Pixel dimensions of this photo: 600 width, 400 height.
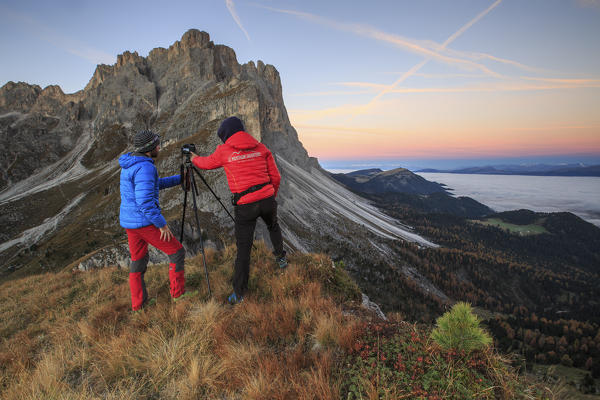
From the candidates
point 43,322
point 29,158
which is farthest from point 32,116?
point 43,322

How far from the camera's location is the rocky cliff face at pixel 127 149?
135 feet

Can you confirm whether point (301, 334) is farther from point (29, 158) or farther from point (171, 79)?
point (29, 158)

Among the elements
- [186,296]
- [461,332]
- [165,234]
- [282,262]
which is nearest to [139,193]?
[165,234]

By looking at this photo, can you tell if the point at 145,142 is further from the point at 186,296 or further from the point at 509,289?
the point at 509,289

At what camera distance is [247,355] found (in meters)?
3.03

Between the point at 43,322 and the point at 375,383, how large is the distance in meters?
7.62

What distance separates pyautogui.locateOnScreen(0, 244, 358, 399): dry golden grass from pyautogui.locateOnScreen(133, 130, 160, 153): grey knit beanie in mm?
3256

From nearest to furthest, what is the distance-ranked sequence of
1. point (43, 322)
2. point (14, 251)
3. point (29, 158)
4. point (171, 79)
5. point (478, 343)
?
1. point (478, 343)
2. point (43, 322)
3. point (14, 251)
4. point (171, 79)
5. point (29, 158)

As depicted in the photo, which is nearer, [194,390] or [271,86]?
[194,390]

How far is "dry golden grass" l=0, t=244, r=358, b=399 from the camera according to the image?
109 inches

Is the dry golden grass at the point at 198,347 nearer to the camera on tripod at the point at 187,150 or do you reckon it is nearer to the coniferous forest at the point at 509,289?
the camera on tripod at the point at 187,150

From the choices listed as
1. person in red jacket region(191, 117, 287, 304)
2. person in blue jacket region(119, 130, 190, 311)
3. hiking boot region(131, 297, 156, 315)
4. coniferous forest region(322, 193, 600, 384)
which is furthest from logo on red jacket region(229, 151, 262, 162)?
coniferous forest region(322, 193, 600, 384)

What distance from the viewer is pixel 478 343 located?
2.87m

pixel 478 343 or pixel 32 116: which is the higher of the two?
pixel 32 116
